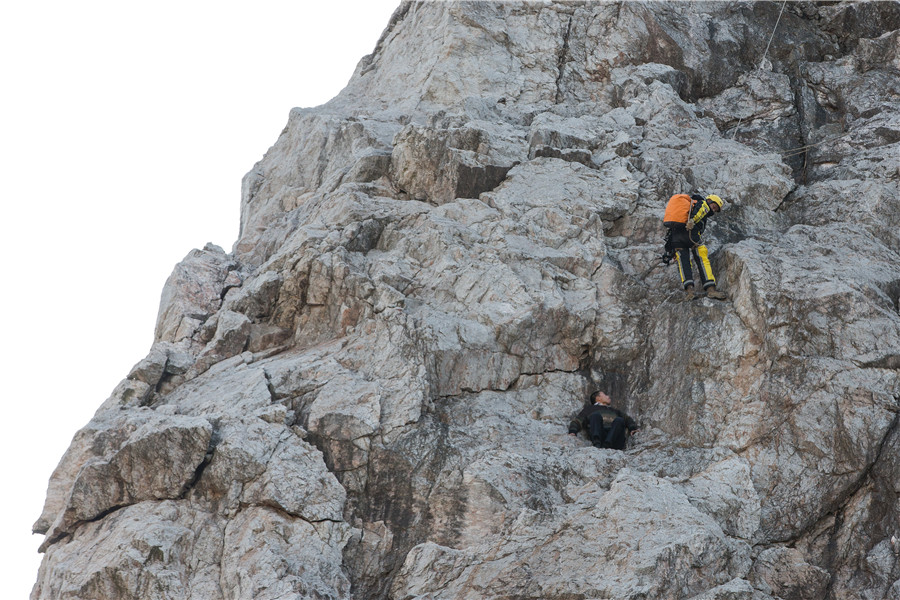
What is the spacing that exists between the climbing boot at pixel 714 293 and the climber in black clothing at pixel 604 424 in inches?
107

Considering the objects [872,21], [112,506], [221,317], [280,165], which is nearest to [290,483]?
[112,506]

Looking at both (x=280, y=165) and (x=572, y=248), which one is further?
(x=280, y=165)

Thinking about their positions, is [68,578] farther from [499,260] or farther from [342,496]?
[499,260]

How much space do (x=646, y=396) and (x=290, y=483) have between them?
21.5ft

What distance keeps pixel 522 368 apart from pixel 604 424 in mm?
1808

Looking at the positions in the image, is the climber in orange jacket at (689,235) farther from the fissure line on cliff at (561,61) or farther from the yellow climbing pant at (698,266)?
the fissure line on cliff at (561,61)

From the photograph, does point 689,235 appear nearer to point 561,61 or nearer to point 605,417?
point 605,417

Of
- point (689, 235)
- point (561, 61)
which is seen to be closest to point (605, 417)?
point (689, 235)

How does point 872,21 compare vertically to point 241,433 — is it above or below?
above

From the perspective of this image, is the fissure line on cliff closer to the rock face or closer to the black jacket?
the rock face

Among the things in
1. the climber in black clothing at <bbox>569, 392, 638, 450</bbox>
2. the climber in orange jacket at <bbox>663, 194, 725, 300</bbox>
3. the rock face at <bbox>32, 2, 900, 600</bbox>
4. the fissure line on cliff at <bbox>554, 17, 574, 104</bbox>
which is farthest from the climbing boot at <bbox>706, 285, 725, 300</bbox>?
the fissure line on cliff at <bbox>554, 17, 574, 104</bbox>

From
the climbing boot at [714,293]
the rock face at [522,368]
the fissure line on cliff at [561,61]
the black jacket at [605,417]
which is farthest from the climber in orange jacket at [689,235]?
the fissure line on cliff at [561,61]

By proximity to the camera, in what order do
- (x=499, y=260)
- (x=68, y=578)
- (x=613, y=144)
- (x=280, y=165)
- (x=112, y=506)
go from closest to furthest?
(x=68, y=578)
(x=112, y=506)
(x=499, y=260)
(x=613, y=144)
(x=280, y=165)

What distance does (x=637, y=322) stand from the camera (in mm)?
16031
